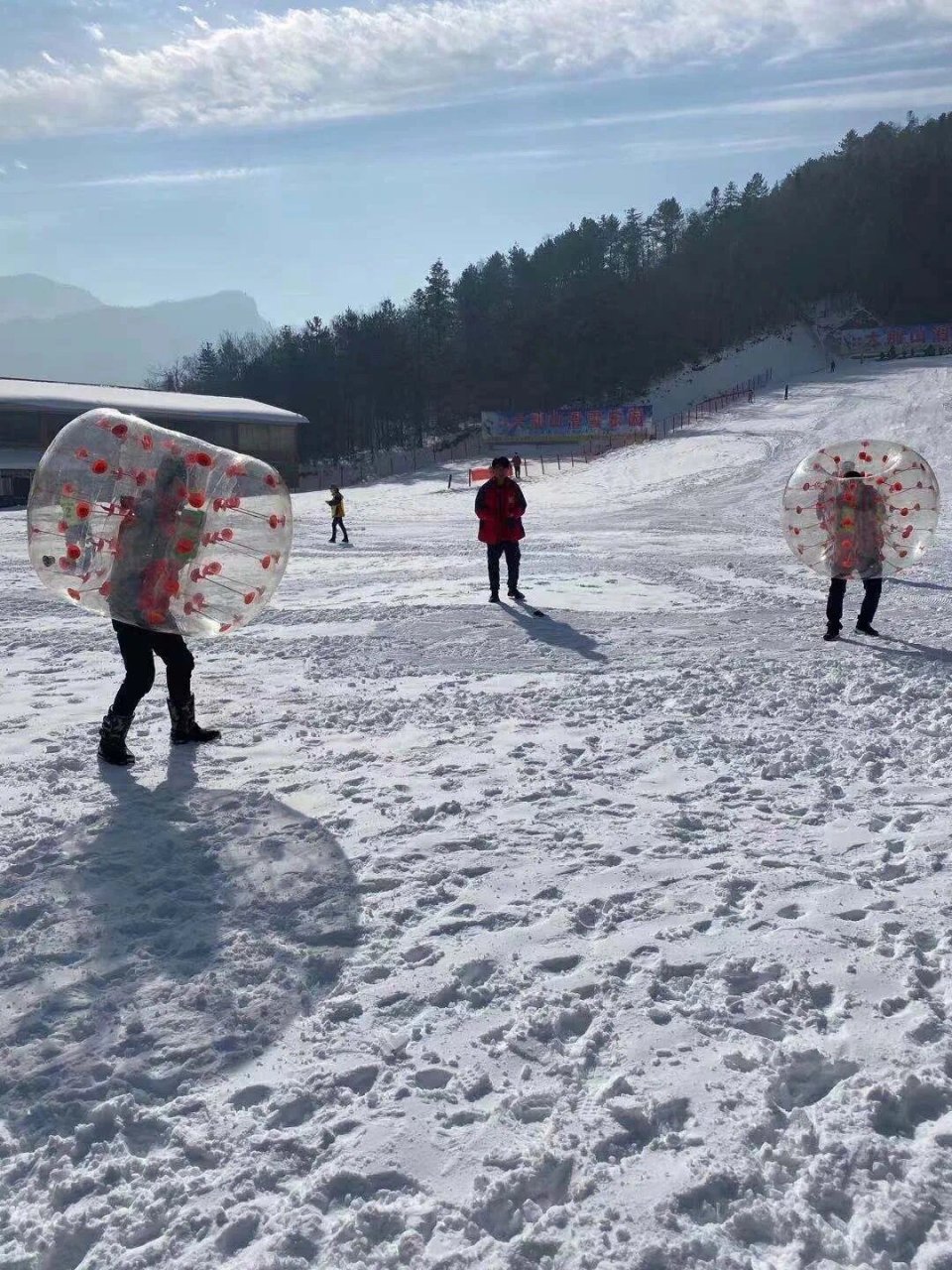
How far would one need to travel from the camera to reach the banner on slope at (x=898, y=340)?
6438 cm

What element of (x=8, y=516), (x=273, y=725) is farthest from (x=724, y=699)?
(x=8, y=516)

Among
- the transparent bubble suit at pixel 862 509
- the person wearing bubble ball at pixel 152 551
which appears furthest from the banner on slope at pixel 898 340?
the person wearing bubble ball at pixel 152 551

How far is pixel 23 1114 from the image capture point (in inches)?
99.2

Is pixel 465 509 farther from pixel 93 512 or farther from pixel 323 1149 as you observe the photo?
pixel 323 1149

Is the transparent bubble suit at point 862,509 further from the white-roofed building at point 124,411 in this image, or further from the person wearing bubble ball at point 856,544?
the white-roofed building at point 124,411

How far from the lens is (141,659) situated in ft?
16.4

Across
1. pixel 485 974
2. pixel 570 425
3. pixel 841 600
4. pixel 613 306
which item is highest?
pixel 613 306

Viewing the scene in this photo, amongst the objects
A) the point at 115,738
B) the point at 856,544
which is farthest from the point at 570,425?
the point at 115,738

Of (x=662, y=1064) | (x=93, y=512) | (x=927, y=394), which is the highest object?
(x=927, y=394)

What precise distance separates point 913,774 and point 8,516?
25376mm

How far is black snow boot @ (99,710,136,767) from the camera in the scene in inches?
203

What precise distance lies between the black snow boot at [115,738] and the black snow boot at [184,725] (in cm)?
37

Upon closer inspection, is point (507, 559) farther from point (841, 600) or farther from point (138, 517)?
point (138, 517)

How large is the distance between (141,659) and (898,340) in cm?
7229
